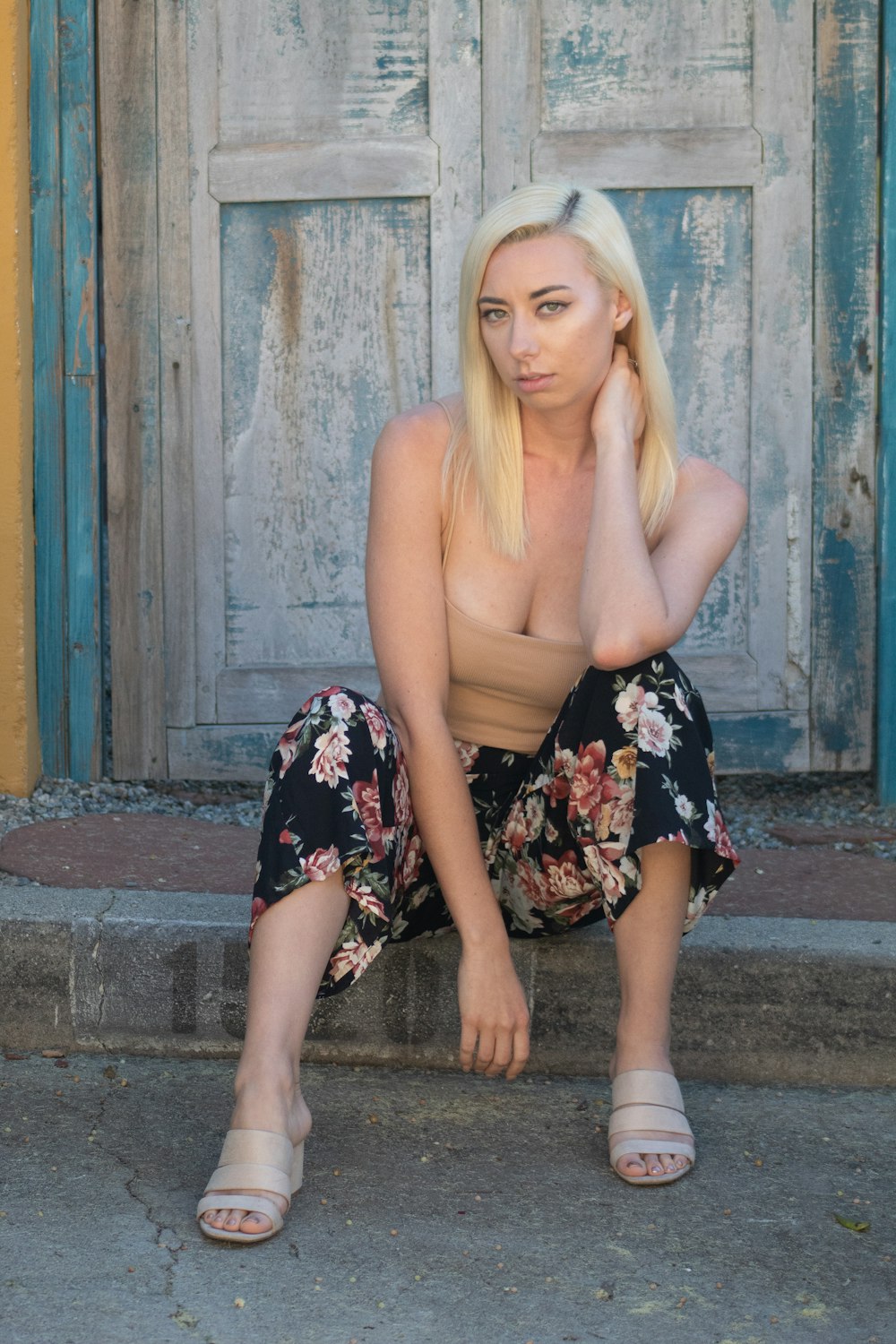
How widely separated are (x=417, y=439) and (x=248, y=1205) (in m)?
1.27

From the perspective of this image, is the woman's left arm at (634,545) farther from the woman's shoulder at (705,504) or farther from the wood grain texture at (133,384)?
the wood grain texture at (133,384)

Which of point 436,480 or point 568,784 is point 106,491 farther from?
point 568,784

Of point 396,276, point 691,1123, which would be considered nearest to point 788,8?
point 396,276

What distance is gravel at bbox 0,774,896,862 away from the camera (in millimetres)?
3729

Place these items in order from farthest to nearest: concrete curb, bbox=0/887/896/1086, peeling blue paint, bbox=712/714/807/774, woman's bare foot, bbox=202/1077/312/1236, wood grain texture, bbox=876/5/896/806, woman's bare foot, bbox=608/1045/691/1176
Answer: peeling blue paint, bbox=712/714/807/774 → wood grain texture, bbox=876/5/896/806 → concrete curb, bbox=0/887/896/1086 → woman's bare foot, bbox=608/1045/691/1176 → woman's bare foot, bbox=202/1077/312/1236

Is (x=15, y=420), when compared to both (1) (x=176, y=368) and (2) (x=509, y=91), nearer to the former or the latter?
(1) (x=176, y=368)

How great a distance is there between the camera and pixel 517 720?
2.62 metres

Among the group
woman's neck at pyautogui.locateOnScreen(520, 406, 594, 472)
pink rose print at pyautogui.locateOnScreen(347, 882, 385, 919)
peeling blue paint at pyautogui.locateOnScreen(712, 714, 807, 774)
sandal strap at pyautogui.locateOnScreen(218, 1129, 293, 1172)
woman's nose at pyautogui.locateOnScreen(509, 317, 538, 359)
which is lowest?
peeling blue paint at pyautogui.locateOnScreen(712, 714, 807, 774)

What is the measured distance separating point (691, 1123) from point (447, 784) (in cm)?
71

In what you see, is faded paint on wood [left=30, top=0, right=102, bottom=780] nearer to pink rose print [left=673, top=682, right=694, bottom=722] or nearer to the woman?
the woman

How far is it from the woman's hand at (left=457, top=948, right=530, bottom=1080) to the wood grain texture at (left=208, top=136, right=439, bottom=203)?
2377 millimetres

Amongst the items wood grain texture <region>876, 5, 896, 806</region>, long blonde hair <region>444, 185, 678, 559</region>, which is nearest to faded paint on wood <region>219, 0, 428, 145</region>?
wood grain texture <region>876, 5, 896, 806</region>

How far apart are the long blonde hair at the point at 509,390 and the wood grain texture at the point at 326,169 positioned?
152 cm

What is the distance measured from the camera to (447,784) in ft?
7.73
